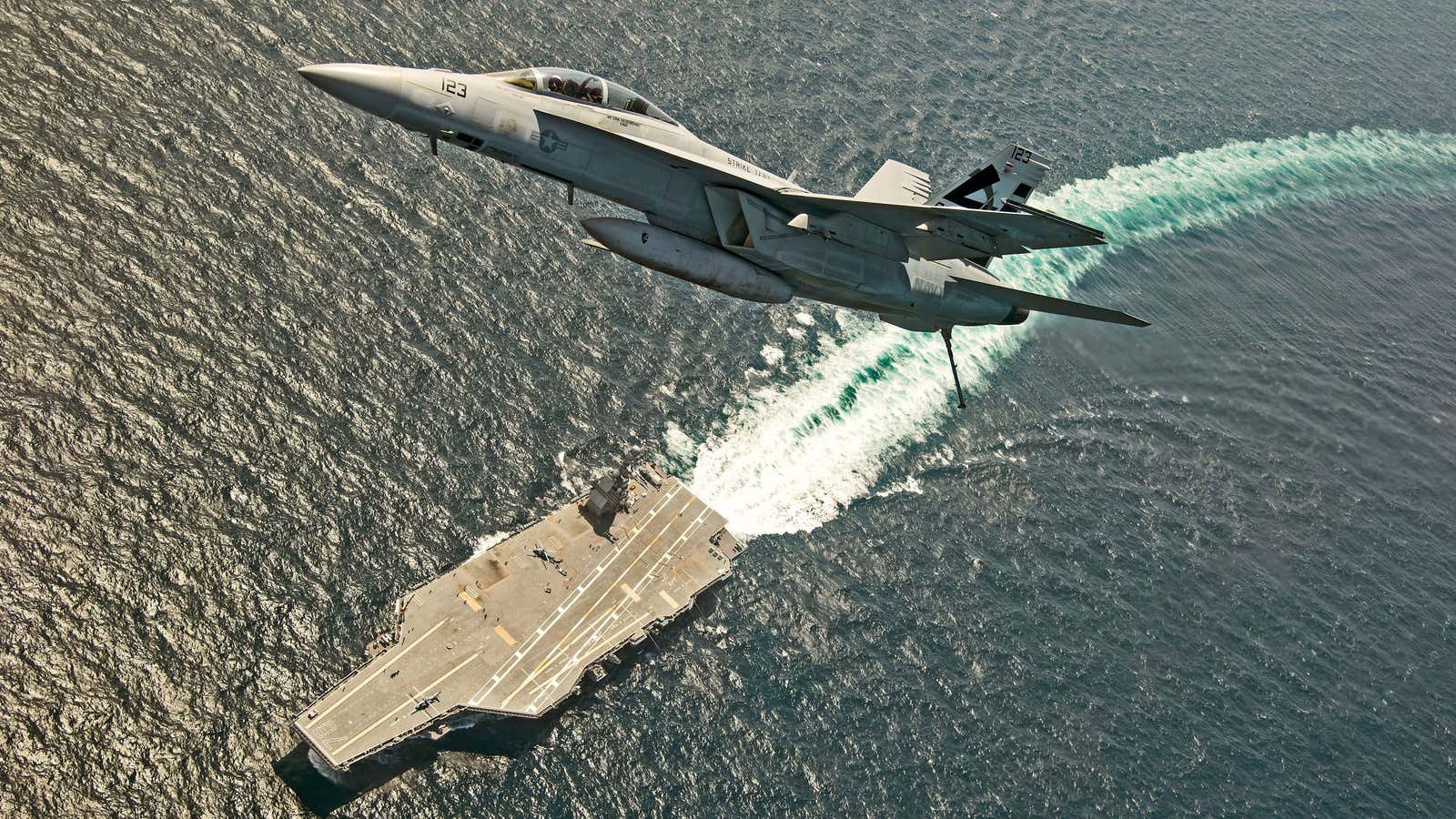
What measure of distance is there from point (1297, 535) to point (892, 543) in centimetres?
3353

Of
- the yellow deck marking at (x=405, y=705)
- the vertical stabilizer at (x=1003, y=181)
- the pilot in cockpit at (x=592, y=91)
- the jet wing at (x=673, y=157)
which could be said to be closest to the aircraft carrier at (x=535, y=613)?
the yellow deck marking at (x=405, y=705)

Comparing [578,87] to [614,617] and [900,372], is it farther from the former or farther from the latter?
[900,372]

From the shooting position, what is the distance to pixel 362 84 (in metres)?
39.6

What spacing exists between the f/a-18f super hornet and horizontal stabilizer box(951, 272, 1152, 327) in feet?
0.32

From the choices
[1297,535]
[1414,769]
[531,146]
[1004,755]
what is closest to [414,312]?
[531,146]

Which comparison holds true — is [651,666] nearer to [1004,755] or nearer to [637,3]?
[1004,755]

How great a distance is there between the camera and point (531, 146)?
43.4m

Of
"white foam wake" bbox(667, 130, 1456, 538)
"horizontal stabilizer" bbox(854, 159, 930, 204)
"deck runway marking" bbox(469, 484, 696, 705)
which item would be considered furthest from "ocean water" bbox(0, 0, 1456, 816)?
"horizontal stabilizer" bbox(854, 159, 930, 204)

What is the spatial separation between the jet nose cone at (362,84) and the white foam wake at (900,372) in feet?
128

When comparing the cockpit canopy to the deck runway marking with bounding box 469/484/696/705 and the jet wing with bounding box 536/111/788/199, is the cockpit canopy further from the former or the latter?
the deck runway marking with bounding box 469/484/696/705

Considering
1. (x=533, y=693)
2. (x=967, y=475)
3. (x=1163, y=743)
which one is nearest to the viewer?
(x=533, y=693)

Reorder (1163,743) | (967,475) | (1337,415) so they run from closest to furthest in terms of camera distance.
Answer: (1163,743) → (967,475) → (1337,415)

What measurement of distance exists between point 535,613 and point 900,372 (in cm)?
3539

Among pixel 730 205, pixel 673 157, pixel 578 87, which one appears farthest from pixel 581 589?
pixel 578 87
